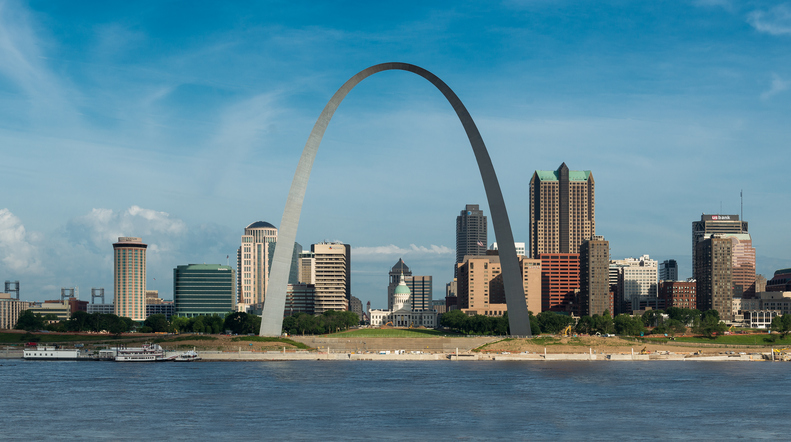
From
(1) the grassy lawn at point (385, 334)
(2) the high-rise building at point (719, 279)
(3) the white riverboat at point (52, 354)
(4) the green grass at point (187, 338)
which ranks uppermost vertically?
(2) the high-rise building at point (719, 279)

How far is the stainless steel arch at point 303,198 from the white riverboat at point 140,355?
38.4 ft

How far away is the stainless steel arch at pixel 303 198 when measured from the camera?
8900 centimetres

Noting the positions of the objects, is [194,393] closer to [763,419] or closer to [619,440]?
[619,440]

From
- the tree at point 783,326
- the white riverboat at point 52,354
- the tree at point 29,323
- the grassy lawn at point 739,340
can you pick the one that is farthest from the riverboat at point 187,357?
the tree at point 783,326

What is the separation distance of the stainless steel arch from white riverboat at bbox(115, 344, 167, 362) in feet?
38.4

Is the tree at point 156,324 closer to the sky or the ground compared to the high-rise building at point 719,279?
closer to the ground

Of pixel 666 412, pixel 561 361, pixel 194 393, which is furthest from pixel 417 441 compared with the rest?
pixel 561 361

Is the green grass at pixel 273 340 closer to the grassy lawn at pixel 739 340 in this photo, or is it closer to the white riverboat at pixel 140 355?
the white riverboat at pixel 140 355

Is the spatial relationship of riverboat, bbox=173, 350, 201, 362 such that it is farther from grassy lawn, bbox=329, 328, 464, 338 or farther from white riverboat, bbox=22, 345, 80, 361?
grassy lawn, bbox=329, 328, 464, 338

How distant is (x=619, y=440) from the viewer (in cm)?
3831

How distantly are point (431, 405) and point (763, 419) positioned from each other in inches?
748

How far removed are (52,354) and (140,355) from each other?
12843 millimetres

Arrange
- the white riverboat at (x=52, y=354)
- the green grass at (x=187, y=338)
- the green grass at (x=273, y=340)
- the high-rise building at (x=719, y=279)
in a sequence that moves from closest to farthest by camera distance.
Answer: the green grass at (x=273, y=340)
the white riverboat at (x=52, y=354)
the green grass at (x=187, y=338)
the high-rise building at (x=719, y=279)

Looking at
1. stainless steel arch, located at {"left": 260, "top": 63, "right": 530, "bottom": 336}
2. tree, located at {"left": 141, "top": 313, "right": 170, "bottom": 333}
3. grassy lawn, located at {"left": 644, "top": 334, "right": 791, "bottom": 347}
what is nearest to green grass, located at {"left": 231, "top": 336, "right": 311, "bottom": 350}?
stainless steel arch, located at {"left": 260, "top": 63, "right": 530, "bottom": 336}
